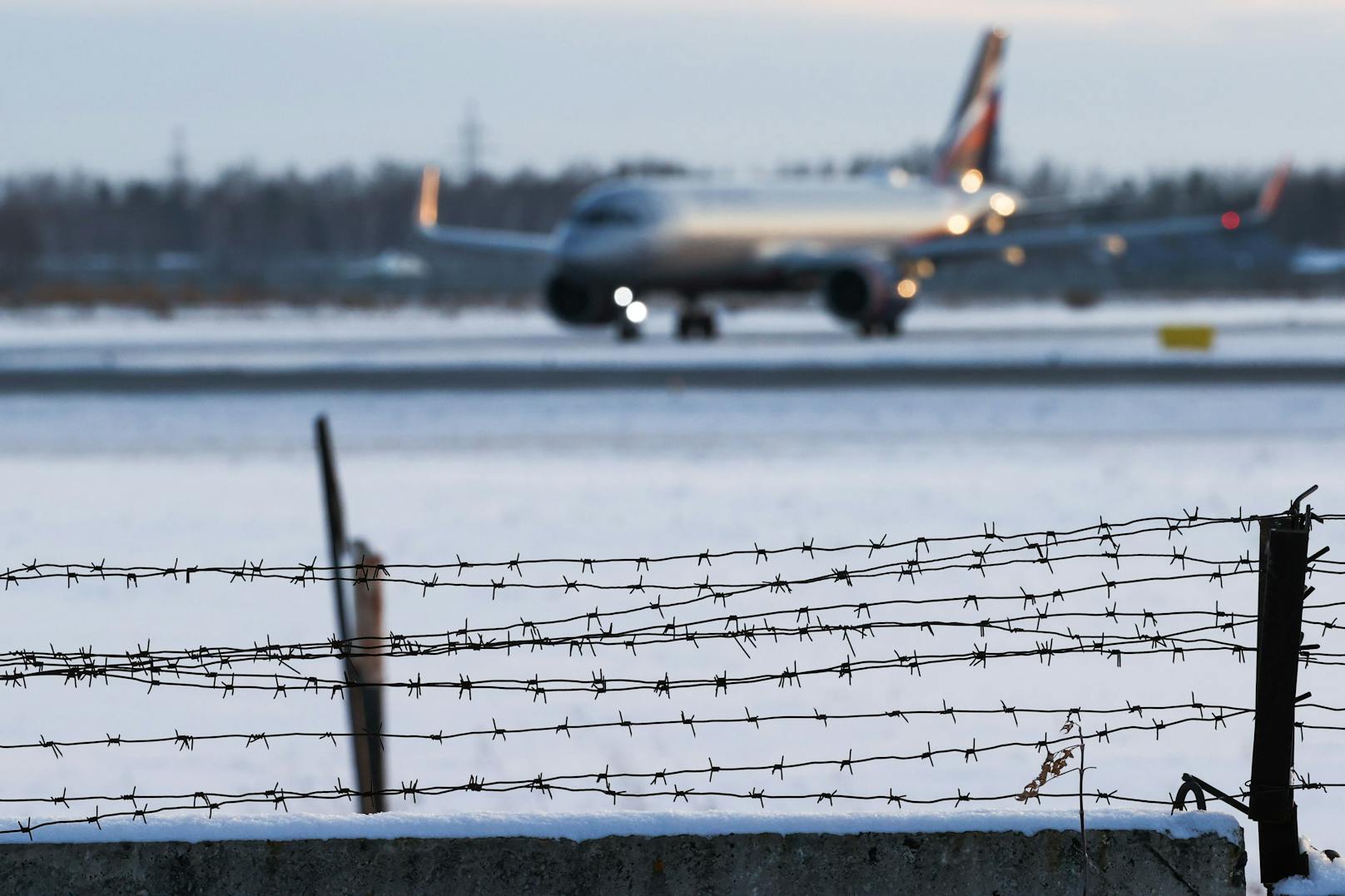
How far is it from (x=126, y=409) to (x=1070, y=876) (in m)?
23.2

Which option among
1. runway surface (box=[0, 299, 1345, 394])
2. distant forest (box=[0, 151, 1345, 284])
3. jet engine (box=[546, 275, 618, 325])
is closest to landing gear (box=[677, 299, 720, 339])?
runway surface (box=[0, 299, 1345, 394])

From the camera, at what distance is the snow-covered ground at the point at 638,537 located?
9836 millimetres

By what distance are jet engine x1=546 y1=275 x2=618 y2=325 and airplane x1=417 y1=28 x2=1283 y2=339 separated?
0.08ft

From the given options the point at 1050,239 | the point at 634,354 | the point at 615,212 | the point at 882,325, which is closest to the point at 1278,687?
the point at 634,354

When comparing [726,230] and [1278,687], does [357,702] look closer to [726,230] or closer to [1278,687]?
[1278,687]

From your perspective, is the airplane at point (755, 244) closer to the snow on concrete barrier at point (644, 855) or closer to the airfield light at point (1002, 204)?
the airfield light at point (1002, 204)

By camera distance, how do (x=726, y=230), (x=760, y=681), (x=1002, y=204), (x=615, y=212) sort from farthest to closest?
(x=1002, y=204) → (x=726, y=230) → (x=615, y=212) → (x=760, y=681)

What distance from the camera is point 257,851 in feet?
13.8

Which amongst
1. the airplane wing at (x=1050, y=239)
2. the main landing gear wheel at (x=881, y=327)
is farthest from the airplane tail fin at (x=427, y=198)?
the airplane wing at (x=1050, y=239)

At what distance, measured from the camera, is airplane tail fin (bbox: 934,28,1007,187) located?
172 ft

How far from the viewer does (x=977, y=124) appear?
5362cm

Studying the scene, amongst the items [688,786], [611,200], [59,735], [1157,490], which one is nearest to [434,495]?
[1157,490]

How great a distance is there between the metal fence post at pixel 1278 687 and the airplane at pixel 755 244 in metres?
34.6

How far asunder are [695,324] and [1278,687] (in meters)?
36.9
